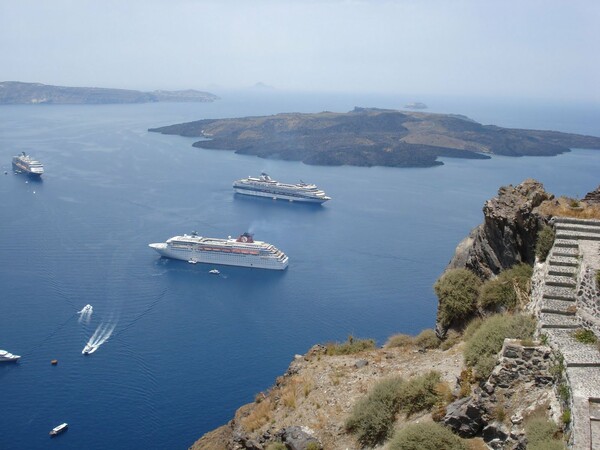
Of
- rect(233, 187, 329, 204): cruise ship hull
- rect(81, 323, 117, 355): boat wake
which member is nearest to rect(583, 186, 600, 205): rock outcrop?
rect(81, 323, 117, 355): boat wake

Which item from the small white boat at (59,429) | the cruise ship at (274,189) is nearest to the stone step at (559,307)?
the small white boat at (59,429)

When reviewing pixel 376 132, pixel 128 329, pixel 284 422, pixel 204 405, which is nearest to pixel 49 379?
pixel 128 329

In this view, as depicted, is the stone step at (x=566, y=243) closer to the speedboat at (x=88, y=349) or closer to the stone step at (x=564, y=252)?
the stone step at (x=564, y=252)

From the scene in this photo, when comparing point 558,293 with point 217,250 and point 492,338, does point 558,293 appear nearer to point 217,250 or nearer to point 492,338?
point 492,338

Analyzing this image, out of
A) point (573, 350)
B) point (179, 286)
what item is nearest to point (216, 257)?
point (179, 286)

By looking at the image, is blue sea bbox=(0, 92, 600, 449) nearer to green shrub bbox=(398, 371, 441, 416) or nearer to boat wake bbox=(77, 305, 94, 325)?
boat wake bbox=(77, 305, 94, 325)

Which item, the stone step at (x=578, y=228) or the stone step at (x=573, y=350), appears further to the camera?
the stone step at (x=578, y=228)
